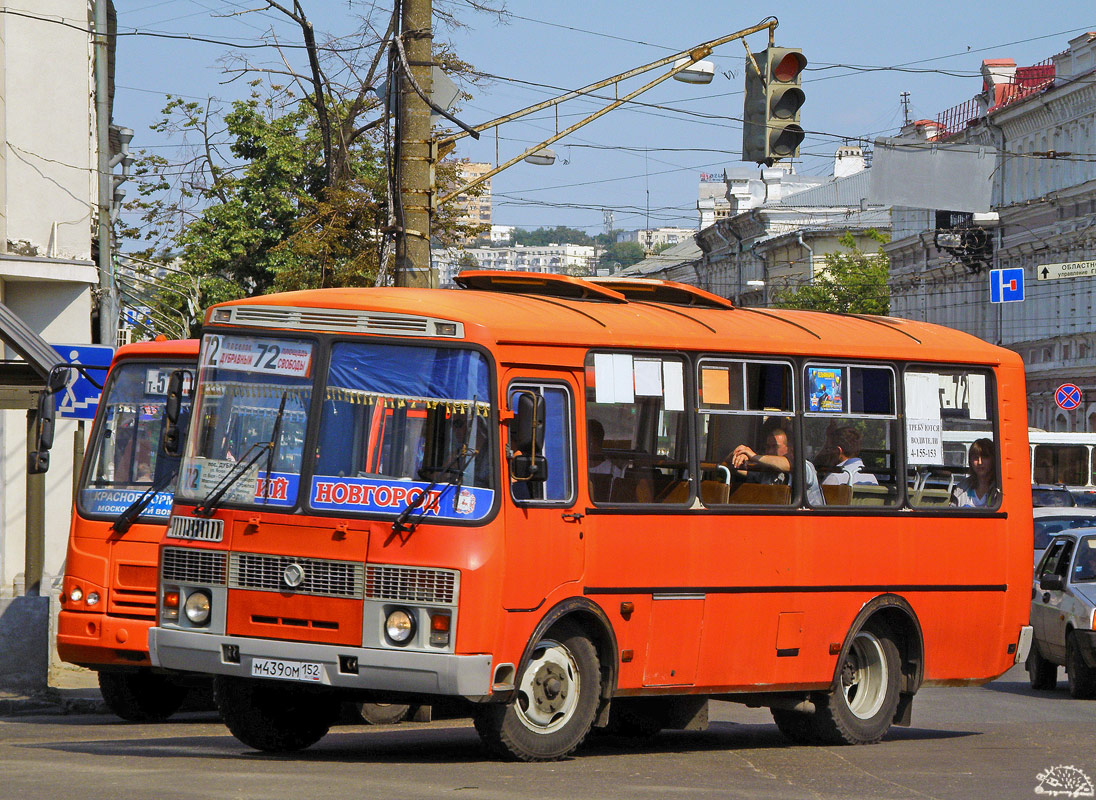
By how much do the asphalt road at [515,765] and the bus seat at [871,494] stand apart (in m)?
1.65

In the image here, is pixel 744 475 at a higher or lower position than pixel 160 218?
lower

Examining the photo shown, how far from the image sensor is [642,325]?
10945mm

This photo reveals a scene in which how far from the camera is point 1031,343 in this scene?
2378 inches

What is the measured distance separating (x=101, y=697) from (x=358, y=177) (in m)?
17.0

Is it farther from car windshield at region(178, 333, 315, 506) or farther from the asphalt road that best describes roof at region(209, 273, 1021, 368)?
the asphalt road

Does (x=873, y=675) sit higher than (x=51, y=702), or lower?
higher

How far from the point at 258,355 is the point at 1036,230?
53966 millimetres

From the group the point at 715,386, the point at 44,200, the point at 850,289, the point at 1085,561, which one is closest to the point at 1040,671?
the point at 1085,561

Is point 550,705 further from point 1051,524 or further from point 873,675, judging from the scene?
point 1051,524

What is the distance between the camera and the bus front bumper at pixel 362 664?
930 centimetres

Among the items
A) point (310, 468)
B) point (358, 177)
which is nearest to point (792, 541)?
point (310, 468)

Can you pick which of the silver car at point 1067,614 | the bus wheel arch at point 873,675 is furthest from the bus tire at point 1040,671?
the bus wheel arch at point 873,675

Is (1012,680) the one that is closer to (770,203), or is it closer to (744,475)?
(744,475)

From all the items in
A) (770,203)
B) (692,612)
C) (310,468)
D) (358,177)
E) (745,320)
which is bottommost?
(692,612)
